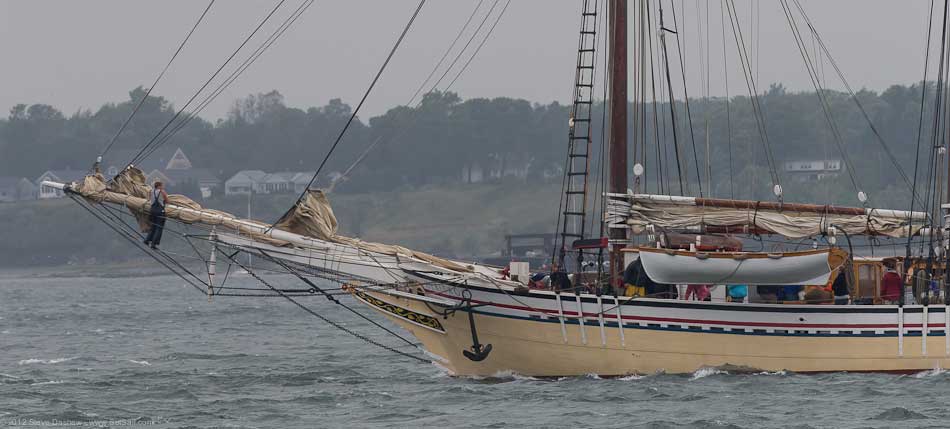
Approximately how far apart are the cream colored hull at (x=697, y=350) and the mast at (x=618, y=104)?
2350 mm

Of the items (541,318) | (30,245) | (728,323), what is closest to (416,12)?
(541,318)

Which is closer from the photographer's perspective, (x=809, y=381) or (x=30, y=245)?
(x=809, y=381)

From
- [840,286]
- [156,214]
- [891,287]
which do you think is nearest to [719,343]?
[840,286]

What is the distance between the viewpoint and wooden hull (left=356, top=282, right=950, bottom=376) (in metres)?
33.8

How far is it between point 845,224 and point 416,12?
10.4 meters

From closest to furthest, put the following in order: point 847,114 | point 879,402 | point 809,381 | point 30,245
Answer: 1. point 879,402
2. point 809,381
3. point 847,114
4. point 30,245

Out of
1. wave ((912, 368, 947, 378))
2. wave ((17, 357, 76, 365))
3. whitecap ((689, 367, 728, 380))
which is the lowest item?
wave ((17, 357, 76, 365))

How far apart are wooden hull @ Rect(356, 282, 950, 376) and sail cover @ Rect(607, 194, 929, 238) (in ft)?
8.49

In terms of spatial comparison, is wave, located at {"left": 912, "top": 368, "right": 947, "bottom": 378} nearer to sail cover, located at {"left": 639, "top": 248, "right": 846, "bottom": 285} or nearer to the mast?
sail cover, located at {"left": 639, "top": 248, "right": 846, "bottom": 285}

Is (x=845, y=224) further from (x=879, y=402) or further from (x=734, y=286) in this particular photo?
(x=879, y=402)

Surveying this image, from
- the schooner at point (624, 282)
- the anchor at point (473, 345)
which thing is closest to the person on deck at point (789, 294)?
the schooner at point (624, 282)

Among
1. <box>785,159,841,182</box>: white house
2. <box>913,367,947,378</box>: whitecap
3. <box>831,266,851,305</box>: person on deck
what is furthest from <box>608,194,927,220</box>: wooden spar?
<box>785,159,841,182</box>: white house

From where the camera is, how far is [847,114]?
7318 inches

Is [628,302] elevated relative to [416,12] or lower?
lower
